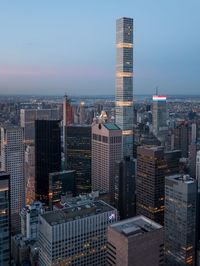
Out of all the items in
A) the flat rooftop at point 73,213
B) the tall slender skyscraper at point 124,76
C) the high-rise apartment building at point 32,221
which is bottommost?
the high-rise apartment building at point 32,221

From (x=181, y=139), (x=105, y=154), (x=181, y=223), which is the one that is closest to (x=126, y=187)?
(x=105, y=154)

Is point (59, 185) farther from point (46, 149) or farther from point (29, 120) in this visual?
point (29, 120)

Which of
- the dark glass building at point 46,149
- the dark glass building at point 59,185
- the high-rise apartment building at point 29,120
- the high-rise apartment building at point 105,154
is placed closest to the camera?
the dark glass building at point 59,185

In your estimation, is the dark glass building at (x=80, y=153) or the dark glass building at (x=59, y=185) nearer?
the dark glass building at (x=59, y=185)

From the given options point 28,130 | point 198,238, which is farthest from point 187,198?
point 28,130

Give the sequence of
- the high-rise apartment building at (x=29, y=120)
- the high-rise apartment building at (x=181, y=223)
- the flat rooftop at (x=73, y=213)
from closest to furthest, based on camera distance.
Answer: the flat rooftop at (x=73, y=213)
the high-rise apartment building at (x=181, y=223)
the high-rise apartment building at (x=29, y=120)

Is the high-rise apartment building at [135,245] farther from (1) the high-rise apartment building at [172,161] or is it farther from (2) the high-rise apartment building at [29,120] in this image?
(2) the high-rise apartment building at [29,120]

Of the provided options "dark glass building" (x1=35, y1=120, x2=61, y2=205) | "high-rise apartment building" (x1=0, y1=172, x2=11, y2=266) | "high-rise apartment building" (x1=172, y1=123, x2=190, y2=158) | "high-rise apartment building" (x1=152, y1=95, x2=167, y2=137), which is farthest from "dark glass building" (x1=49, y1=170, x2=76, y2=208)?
"high-rise apartment building" (x1=152, y1=95, x2=167, y2=137)

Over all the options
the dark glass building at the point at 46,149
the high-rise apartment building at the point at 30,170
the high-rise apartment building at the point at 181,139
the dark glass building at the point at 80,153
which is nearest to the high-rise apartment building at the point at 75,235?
the dark glass building at the point at 46,149
